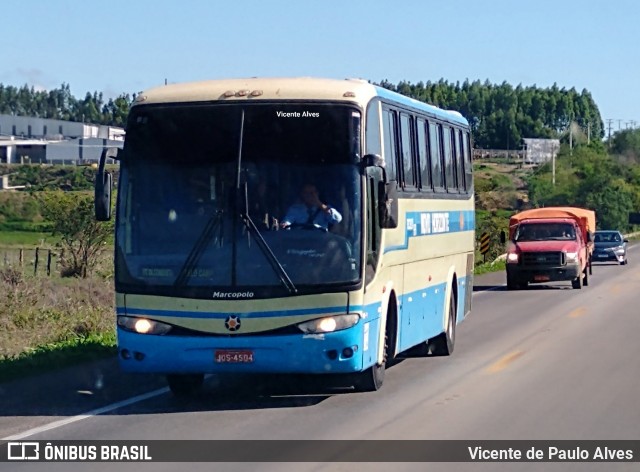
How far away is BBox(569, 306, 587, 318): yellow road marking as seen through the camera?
24.2 meters

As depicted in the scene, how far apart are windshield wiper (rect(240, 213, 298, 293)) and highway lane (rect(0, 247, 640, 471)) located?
1272 mm

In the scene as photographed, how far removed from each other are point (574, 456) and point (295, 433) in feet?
7.99

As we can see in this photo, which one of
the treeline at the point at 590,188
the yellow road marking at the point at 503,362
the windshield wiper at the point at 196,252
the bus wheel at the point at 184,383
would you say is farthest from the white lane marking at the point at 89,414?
the treeline at the point at 590,188

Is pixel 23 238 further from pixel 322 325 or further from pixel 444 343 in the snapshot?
pixel 322 325

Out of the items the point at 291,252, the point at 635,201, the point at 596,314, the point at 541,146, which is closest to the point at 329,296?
the point at 291,252

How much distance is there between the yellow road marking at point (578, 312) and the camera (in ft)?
79.5

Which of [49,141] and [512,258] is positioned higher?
[49,141]

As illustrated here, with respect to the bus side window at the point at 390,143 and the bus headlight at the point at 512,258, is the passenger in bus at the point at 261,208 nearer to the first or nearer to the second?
the bus side window at the point at 390,143

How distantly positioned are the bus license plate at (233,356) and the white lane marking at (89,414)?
4.25ft

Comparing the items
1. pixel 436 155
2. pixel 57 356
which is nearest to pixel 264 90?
pixel 436 155

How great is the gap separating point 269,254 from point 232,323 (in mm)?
755

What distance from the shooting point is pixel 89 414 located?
1191 centimetres

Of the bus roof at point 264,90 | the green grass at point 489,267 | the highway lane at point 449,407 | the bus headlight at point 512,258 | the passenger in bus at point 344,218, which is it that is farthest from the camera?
the green grass at point 489,267

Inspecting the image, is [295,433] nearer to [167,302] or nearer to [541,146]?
[167,302]
